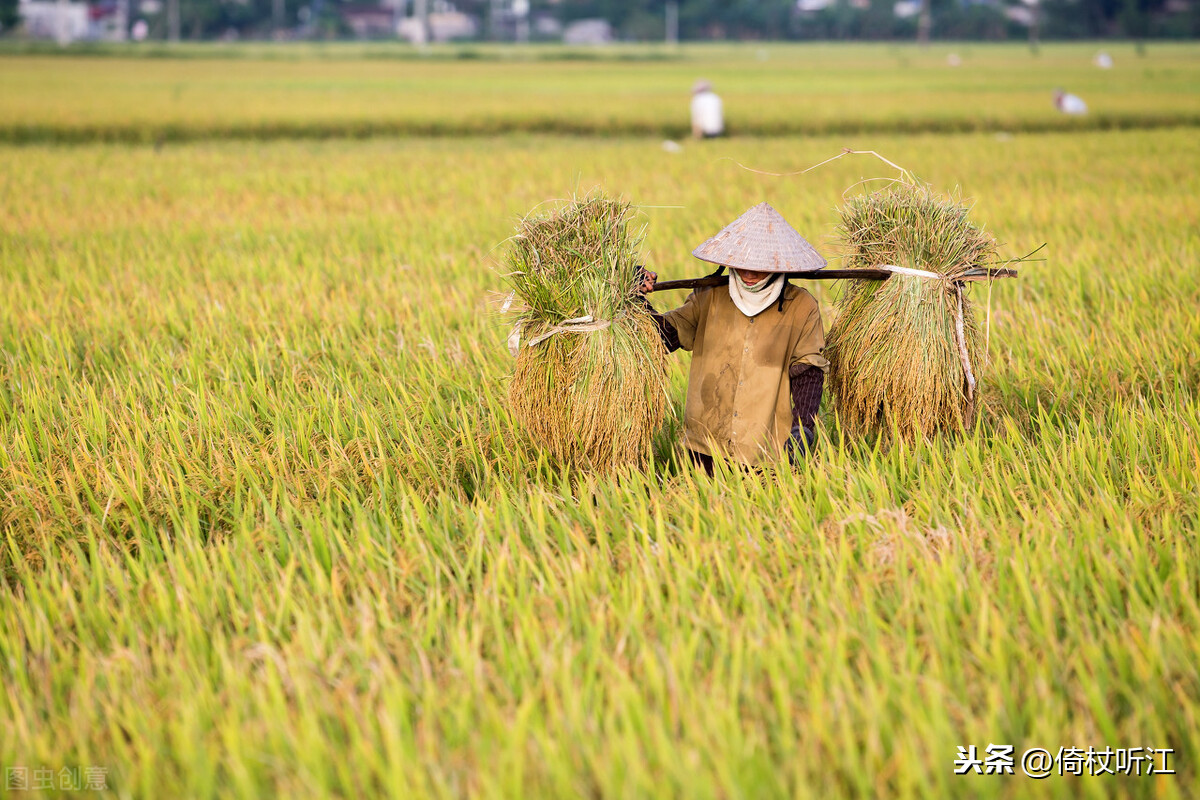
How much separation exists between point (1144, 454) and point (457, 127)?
13.9 metres

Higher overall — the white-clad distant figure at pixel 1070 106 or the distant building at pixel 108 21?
the distant building at pixel 108 21

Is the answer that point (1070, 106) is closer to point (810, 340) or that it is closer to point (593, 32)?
point (810, 340)

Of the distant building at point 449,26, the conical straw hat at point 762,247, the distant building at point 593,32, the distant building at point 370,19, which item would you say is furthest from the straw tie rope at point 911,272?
the distant building at point 370,19

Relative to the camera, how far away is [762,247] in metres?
2.34

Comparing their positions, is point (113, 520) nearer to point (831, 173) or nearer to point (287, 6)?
point (831, 173)

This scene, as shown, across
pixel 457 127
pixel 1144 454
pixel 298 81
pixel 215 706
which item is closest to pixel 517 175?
pixel 457 127

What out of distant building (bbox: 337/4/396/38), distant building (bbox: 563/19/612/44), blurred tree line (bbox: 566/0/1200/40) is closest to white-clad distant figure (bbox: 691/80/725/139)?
blurred tree line (bbox: 566/0/1200/40)

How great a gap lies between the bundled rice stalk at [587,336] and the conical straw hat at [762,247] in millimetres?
218

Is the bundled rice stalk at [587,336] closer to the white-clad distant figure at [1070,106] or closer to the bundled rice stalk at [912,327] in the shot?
the bundled rice stalk at [912,327]

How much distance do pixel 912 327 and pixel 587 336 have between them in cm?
87

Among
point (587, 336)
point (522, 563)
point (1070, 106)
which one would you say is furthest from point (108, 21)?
point (522, 563)

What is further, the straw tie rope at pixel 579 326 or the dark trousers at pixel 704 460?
the dark trousers at pixel 704 460

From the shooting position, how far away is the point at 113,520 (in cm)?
237

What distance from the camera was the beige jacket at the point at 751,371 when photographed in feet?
7.98
